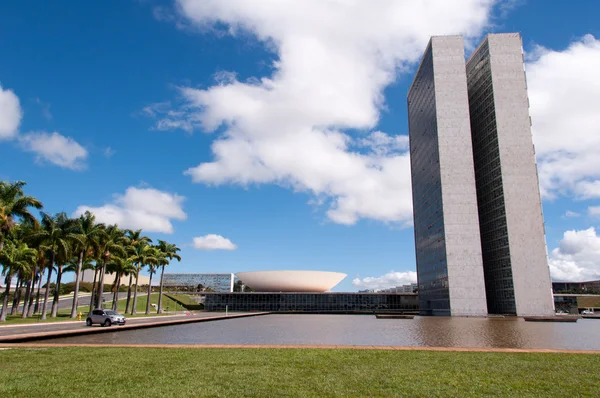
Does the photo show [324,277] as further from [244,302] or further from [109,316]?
[109,316]

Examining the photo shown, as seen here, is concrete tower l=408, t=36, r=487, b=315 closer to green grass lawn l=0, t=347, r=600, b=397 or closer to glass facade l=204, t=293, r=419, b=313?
glass facade l=204, t=293, r=419, b=313

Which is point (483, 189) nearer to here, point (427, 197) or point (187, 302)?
point (427, 197)

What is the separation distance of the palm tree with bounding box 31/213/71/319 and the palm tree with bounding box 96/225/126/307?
6.90 metres

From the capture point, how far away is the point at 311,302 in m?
119

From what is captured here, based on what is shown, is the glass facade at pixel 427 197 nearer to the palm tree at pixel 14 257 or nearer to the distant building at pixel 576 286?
the palm tree at pixel 14 257

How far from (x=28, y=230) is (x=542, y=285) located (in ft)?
275

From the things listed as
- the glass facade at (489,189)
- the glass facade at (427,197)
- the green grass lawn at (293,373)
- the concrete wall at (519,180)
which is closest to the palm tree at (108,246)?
the green grass lawn at (293,373)

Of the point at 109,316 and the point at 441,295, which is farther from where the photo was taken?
the point at 441,295

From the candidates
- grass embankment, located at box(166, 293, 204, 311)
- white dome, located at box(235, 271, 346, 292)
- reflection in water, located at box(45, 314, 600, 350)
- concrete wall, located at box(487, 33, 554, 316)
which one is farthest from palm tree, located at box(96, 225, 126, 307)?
concrete wall, located at box(487, 33, 554, 316)

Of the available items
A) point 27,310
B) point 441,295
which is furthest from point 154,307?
point 441,295

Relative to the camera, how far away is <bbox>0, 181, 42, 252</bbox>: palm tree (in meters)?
37.3

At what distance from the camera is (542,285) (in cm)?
7812

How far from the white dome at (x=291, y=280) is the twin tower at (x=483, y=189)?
3389cm

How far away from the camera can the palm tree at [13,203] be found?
37.3m
